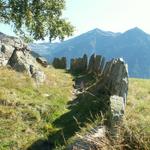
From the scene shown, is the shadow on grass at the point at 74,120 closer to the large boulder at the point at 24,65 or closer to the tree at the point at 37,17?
the large boulder at the point at 24,65

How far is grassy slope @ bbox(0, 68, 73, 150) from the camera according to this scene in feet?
57.2

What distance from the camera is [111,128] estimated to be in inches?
480

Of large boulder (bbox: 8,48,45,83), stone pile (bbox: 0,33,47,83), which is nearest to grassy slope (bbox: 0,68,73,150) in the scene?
large boulder (bbox: 8,48,45,83)

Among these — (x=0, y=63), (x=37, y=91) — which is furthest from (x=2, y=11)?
(x=37, y=91)

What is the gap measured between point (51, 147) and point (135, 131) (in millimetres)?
6206

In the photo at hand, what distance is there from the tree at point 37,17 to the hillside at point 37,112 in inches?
448

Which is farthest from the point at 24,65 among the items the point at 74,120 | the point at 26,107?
the point at 74,120

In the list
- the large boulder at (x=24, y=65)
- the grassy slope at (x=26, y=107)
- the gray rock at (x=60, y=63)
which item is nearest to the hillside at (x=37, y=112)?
the grassy slope at (x=26, y=107)

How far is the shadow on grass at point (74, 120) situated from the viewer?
16.5m

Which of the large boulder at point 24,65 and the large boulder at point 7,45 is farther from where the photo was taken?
the large boulder at point 7,45

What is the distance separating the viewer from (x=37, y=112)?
2033 cm

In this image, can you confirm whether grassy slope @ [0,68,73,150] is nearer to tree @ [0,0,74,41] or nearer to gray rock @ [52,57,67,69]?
tree @ [0,0,74,41]

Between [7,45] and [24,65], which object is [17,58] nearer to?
[24,65]

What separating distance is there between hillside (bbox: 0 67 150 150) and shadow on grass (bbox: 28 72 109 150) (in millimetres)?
39
